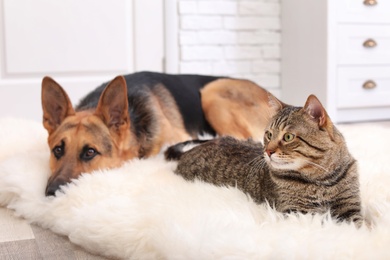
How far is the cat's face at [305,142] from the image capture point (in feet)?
4.92

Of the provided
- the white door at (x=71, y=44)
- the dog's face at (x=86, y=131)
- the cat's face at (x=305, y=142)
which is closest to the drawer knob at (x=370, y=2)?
the white door at (x=71, y=44)

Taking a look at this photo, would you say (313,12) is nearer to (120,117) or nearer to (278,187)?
(120,117)

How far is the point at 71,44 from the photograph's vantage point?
3.97m

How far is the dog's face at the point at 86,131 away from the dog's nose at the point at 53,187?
46 millimetres

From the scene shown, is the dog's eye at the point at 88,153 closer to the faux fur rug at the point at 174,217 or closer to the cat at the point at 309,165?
→ the faux fur rug at the point at 174,217

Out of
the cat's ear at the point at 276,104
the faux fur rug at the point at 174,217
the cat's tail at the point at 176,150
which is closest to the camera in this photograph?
the faux fur rug at the point at 174,217

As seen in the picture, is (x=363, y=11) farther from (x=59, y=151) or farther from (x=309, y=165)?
(x=309, y=165)

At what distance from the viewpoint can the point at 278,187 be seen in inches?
62.5

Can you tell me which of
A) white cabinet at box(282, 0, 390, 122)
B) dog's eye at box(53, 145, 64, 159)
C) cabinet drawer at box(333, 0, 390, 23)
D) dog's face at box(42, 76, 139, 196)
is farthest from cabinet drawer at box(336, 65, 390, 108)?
dog's eye at box(53, 145, 64, 159)

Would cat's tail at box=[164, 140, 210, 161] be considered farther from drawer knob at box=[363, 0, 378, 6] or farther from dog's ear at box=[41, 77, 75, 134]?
drawer knob at box=[363, 0, 378, 6]

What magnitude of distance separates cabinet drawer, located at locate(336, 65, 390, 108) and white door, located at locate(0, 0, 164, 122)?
50.6 inches

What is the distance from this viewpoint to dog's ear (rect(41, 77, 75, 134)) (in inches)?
86.8

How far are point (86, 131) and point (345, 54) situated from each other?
252 cm

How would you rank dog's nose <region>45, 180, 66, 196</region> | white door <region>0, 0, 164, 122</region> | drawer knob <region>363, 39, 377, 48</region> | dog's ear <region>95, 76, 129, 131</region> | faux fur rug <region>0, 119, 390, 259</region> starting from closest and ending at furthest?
1. faux fur rug <region>0, 119, 390, 259</region>
2. dog's nose <region>45, 180, 66, 196</region>
3. dog's ear <region>95, 76, 129, 131</region>
4. white door <region>0, 0, 164, 122</region>
5. drawer knob <region>363, 39, 377, 48</region>
